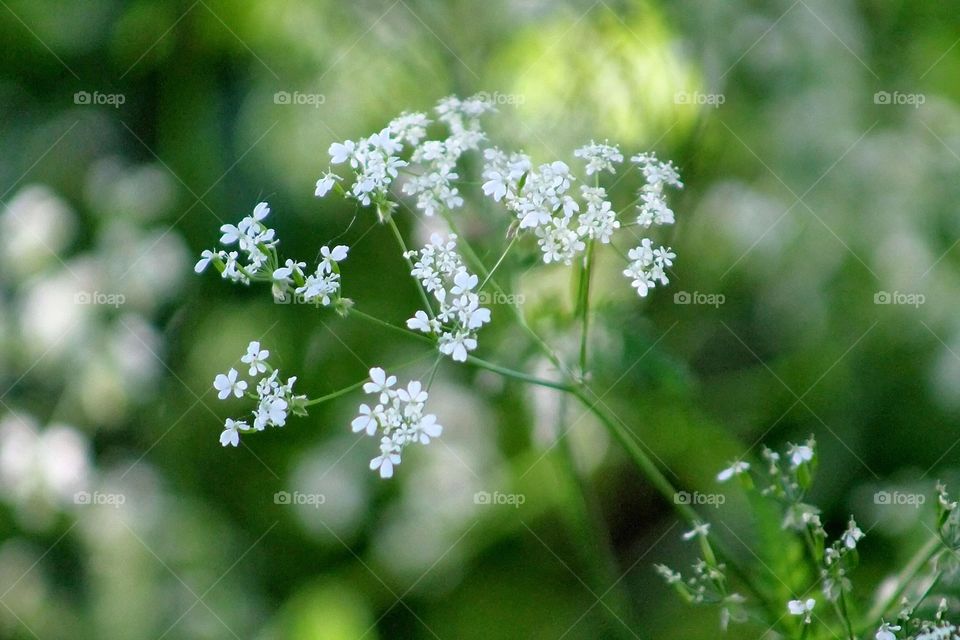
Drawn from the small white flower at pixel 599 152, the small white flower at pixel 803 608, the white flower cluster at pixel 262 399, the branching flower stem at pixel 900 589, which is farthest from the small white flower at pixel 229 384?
the branching flower stem at pixel 900 589

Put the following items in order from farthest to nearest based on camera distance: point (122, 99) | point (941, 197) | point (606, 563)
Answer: point (122, 99) < point (941, 197) < point (606, 563)

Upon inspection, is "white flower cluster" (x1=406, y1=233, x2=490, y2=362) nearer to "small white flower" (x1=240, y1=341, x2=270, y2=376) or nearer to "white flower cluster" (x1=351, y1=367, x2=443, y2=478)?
"white flower cluster" (x1=351, y1=367, x2=443, y2=478)

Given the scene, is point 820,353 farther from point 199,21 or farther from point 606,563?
point 199,21

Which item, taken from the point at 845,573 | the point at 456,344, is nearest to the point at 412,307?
the point at 456,344

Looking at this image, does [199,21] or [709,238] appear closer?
[709,238]

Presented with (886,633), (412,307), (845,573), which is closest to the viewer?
(886,633)

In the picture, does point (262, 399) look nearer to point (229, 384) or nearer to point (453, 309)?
point (229, 384)

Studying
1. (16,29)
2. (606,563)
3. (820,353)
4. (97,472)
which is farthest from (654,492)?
→ (16,29)

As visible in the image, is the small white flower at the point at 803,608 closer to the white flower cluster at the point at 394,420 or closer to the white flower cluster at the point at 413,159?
the white flower cluster at the point at 394,420

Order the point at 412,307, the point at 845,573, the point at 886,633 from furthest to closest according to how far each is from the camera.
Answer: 1. the point at 412,307
2. the point at 845,573
3. the point at 886,633
